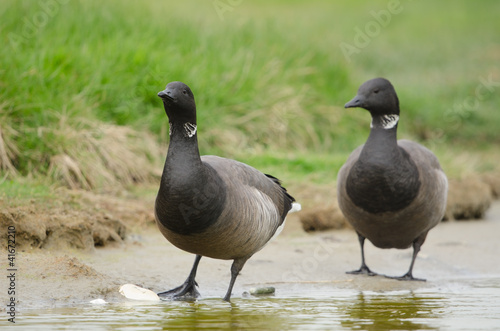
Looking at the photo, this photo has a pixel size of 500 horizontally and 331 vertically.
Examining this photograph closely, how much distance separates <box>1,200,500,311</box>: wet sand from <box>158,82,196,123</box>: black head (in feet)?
4.81

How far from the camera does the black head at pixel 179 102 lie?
214 inches

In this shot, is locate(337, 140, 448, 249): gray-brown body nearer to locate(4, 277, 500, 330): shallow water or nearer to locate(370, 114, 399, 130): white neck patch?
locate(370, 114, 399, 130): white neck patch

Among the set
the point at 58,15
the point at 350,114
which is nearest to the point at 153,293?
the point at 58,15

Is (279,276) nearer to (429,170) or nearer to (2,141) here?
(429,170)

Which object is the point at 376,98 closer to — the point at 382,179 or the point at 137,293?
the point at 382,179

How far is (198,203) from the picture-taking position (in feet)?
17.4

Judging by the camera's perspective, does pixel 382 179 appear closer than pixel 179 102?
No

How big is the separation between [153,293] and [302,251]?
2344mm

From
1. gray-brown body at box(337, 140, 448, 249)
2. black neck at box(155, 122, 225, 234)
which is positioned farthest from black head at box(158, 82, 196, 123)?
gray-brown body at box(337, 140, 448, 249)

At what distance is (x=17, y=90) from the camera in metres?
8.53

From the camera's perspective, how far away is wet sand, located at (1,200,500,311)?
560 cm

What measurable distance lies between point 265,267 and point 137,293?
172cm

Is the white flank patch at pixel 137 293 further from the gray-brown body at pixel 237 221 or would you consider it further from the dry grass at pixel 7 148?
the dry grass at pixel 7 148

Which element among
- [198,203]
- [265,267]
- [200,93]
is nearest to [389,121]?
[265,267]
